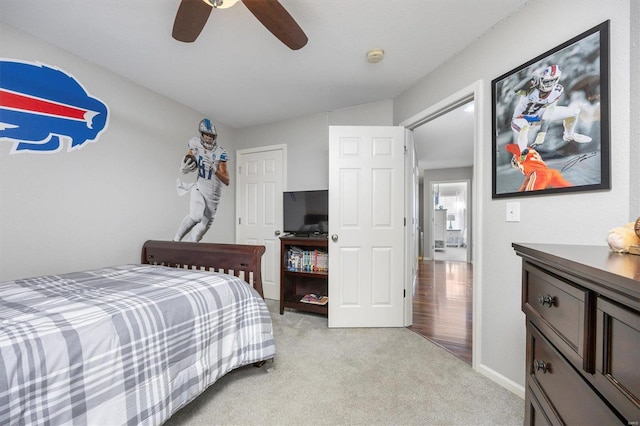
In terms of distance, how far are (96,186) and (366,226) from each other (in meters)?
2.47

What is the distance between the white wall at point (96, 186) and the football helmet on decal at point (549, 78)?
3246mm

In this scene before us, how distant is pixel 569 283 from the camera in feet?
2.33

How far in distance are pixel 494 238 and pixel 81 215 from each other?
3.18 meters

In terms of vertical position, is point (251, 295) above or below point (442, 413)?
above

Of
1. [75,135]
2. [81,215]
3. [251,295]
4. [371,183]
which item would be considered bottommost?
[251,295]

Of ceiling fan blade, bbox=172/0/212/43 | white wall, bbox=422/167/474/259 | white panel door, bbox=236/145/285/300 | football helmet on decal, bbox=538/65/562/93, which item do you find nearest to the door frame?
football helmet on decal, bbox=538/65/562/93

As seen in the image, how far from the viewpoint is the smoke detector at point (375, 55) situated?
205cm

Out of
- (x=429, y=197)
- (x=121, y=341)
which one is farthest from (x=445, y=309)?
(x=429, y=197)

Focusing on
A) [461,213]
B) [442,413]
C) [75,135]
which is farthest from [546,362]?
[461,213]

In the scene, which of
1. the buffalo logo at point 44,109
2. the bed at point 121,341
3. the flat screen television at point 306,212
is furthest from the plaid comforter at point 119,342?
the flat screen television at point 306,212

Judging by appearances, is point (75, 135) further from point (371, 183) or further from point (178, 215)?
point (371, 183)

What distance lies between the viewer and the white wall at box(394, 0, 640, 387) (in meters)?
1.18

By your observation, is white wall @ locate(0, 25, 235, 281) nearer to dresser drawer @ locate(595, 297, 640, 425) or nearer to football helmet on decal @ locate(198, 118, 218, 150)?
football helmet on decal @ locate(198, 118, 218, 150)

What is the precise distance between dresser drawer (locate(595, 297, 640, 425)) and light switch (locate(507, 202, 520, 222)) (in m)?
1.20
